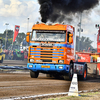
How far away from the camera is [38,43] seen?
1431 cm

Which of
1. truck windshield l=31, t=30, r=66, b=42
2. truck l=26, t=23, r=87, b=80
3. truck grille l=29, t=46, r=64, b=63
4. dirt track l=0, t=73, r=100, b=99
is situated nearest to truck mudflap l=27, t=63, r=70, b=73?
truck l=26, t=23, r=87, b=80

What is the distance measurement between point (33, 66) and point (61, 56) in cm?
167

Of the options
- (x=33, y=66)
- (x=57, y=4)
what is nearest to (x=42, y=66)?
(x=33, y=66)

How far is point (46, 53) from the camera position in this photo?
1428 centimetres

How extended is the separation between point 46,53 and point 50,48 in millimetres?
372

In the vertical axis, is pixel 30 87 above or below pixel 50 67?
below

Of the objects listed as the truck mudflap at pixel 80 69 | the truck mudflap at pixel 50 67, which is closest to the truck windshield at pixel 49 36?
the truck mudflap at pixel 50 67

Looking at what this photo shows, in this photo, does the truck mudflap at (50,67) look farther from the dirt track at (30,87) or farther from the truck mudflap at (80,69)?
the truck mudflap at (80,69)

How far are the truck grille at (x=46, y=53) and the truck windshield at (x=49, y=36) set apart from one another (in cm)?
48

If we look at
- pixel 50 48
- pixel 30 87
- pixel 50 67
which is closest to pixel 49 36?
pixel 50 48

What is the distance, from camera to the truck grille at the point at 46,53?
46.4 feet

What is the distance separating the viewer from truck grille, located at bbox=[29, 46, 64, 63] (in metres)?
14.1

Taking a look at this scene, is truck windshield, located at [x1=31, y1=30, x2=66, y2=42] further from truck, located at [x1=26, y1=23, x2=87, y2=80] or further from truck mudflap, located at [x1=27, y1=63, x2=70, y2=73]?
truck mudflap, located at [x1=27, y1=63, x2=70, y2=73]

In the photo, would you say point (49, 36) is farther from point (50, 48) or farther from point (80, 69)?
point (80, 69)
